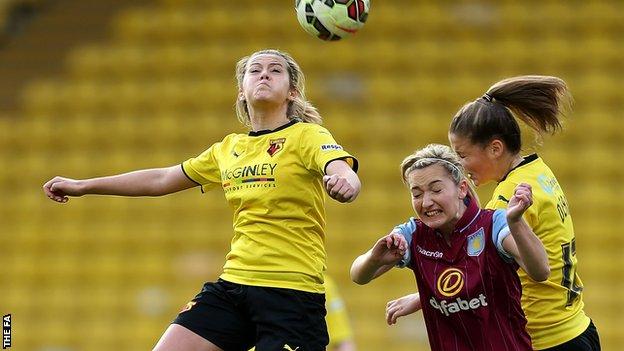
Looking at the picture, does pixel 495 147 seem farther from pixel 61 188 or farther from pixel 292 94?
pixel 61 188

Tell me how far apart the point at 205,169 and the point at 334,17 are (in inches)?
33.1

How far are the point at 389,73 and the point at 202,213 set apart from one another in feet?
6.87

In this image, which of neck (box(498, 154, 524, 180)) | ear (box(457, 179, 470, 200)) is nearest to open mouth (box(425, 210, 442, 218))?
ear (box(457, 179, 470, 200))

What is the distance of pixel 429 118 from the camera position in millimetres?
9680

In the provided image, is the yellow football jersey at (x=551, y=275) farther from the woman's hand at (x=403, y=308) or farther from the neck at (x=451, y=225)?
the woman's hand at (x=403, y=308)

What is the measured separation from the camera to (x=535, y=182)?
4051 mm

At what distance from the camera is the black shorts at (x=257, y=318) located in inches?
156

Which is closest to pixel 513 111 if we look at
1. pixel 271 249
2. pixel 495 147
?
pixel 495 147

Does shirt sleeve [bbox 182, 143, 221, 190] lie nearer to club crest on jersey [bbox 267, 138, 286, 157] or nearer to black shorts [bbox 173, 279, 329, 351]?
club crest on jersey [bbox 267, 138, 286, 157]

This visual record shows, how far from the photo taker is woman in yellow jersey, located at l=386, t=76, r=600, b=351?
13.2ft

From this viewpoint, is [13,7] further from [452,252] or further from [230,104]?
[452,252]

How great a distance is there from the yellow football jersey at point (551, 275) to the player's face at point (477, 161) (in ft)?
0.31

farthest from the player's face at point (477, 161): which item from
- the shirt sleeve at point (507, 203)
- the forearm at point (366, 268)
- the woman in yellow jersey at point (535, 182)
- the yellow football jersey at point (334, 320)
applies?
the yellow football jersey at point (334, 320)

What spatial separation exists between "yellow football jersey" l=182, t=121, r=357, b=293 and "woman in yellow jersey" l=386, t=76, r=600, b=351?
0.41 m
